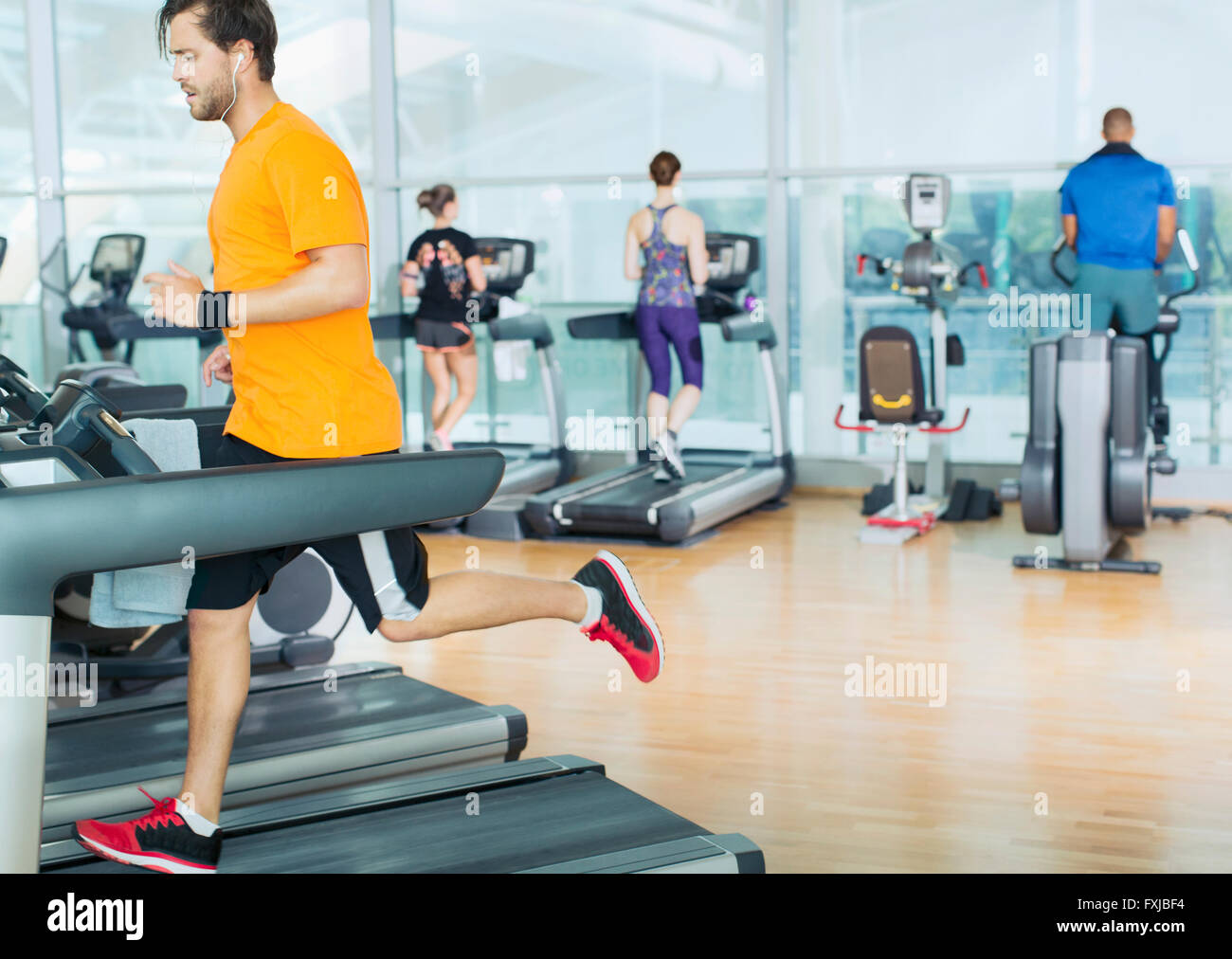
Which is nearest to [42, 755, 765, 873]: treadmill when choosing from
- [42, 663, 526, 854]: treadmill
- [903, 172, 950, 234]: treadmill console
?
[42, 663, 526, 854]: treadmill

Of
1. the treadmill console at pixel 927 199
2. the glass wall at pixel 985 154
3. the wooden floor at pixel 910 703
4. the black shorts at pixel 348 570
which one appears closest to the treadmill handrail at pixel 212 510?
the black shorts at pixel 348 570

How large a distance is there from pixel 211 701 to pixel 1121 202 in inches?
171

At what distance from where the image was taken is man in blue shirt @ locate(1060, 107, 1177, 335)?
17.6 feet

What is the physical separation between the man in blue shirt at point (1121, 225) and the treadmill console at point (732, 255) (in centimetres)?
139

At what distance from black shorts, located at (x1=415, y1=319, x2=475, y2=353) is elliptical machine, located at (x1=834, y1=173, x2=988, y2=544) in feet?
5.86

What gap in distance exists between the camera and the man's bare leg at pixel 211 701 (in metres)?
2.15

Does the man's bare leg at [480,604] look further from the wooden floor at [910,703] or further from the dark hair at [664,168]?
the dark hair at [664,168]

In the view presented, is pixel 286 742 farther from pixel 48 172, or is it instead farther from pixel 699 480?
pixel 48 172

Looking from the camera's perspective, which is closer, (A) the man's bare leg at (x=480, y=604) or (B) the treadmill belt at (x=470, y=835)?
(B) the treadmill belt at (x=470, y=835)

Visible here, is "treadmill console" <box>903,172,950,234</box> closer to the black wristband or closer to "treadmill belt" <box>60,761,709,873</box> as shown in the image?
"treadmill belt" <box>60,761,709,873</box>

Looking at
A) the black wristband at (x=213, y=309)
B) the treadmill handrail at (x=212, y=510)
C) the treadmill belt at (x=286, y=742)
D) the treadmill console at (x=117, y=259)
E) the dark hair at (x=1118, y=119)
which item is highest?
the dark hair at (x=1118, y=119)

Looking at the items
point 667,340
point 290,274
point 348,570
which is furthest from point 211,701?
point 667,340
